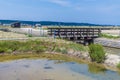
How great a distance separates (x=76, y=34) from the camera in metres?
44.3

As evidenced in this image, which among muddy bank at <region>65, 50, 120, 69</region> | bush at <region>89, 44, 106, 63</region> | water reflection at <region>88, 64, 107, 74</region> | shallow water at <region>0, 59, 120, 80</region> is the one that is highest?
bush at <region>89, 44, 106, 63</region>

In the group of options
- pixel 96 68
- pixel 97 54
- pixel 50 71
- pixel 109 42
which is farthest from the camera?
pixel 109 42

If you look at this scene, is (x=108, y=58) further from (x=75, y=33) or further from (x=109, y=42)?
(x=75, y=33)

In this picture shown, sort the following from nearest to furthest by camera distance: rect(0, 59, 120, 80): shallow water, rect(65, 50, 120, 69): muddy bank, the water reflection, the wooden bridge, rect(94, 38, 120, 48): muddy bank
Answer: rect(0, 59, 120, 80): shallow water, the water reflection, rect(65, 50, 120, 69): muddy bank, rect(94, 38, 120, 48): muddy bank, the wooden bridge

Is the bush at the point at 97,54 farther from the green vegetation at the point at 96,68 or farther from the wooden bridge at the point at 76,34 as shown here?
the wooden bridge at the point at 76,34

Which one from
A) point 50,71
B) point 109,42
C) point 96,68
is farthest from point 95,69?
point 109,42

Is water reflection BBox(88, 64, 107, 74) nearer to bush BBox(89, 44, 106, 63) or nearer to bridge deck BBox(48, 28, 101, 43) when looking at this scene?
bush BBox(89, 44, 106, 63)

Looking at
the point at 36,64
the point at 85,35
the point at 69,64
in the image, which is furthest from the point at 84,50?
the point at 85,35

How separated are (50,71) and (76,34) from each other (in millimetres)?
23301

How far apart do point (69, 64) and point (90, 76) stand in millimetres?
5160

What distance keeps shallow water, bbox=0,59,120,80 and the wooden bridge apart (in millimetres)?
16311

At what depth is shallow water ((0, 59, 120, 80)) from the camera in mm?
19453

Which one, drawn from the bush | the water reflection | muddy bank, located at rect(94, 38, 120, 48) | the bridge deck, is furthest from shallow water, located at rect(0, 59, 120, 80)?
muddy bank, located at rect(94, 38, 120, 48)

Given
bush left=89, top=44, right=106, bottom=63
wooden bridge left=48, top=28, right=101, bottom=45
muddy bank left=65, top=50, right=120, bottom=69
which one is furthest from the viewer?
wooden bridge left=48, top=28, right=101, bottom=45
